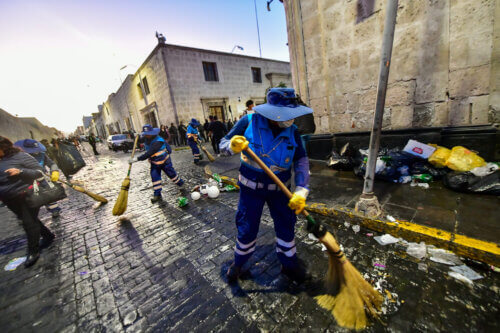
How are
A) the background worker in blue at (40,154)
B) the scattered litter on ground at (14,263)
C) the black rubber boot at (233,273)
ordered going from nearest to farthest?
the black rubber boot at (233,273) → the scattered litter on ground at (14,263) → the background worker in blue at (40,154)

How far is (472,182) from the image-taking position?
3.21 m

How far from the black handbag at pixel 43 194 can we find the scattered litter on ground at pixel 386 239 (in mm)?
5311

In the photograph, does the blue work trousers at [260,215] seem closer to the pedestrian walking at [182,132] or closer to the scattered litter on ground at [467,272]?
the scattered litter on ground at [467,272]

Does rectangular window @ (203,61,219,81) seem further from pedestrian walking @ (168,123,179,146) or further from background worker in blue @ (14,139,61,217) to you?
background worker in blue @ (14,139,61,217)

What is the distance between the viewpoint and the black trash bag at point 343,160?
4.94m

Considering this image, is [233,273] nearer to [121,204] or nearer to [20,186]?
[121,204]

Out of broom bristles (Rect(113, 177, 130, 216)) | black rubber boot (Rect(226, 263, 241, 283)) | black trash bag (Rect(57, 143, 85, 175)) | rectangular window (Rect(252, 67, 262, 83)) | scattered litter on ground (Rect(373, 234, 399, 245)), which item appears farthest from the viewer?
rectangular window (Rect(252, 67, 262, 83))

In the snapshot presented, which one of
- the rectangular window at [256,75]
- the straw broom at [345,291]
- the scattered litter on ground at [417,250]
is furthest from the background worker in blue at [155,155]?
the rectangular window at [256,75]

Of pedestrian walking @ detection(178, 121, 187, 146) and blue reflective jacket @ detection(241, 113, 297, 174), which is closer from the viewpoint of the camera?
blue reflective jacket @ detection(241, 113, 297, 174)

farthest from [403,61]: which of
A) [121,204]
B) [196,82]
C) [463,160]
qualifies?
[196,82]

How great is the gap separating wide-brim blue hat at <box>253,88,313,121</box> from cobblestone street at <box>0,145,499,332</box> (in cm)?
179

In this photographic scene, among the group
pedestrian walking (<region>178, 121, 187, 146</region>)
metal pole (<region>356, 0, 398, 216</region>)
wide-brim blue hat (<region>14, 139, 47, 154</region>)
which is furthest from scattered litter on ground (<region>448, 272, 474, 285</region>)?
pedestrian walking (<region>178, 121, 187, 146</region>)

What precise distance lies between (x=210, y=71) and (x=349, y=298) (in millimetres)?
20485

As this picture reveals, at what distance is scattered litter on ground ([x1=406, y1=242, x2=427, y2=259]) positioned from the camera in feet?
7.57
